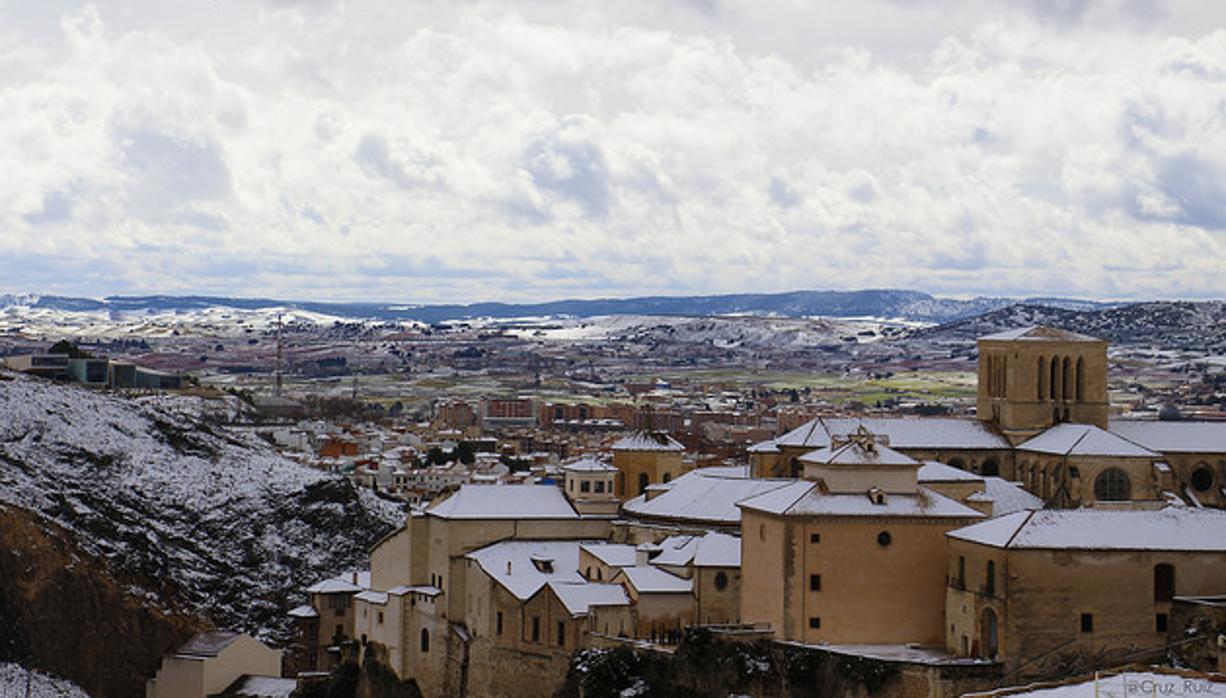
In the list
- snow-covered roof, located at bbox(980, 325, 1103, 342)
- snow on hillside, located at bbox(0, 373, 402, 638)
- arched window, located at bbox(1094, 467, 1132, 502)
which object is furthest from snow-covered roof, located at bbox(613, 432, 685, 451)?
snow on hillside, located at bbox(0, 373, 402, 638)

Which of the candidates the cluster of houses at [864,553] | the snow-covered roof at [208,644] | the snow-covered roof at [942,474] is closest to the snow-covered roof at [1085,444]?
the cluster of houses at [864,553]

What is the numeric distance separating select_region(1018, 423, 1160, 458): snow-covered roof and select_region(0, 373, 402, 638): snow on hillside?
37279mm

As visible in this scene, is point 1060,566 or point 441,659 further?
point 441,659

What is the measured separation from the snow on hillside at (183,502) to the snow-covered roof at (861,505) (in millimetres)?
37172

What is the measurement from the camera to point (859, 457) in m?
60.1

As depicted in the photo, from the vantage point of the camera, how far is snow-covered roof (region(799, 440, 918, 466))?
59.9 meters

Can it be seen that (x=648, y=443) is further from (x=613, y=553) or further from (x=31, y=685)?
(x=31, y=685)

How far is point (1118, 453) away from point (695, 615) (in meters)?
17.5

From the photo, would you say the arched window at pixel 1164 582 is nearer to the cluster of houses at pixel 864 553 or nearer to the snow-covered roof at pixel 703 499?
the cluster of houses at pixel 864 553

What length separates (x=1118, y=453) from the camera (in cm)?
6969

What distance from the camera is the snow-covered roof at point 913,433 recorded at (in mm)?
73500

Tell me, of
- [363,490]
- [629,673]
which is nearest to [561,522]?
[629,673]

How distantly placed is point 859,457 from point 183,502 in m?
50.3

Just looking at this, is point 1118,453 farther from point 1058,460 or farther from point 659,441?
point 659,441
